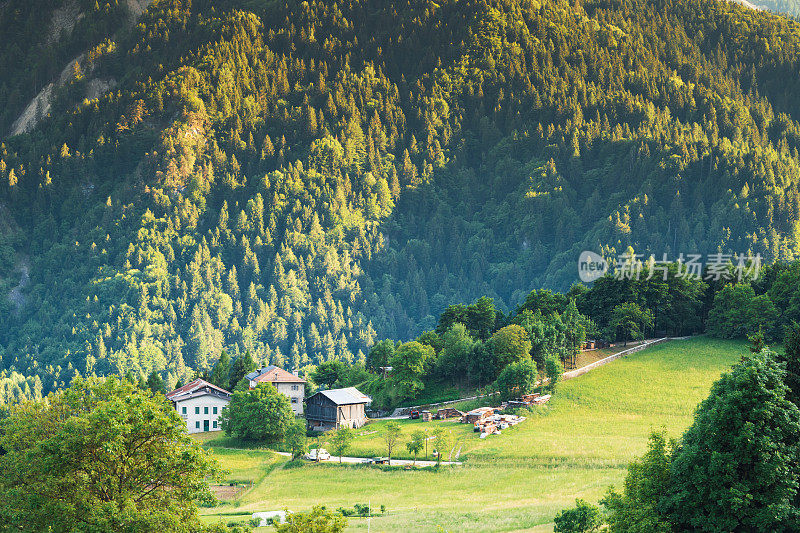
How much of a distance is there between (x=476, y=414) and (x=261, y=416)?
23371 millimetres

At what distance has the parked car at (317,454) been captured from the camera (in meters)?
102

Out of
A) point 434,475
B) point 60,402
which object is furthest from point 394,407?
point 60,402

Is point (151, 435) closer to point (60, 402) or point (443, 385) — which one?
point (60, 402)

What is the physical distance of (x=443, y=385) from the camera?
434 feet

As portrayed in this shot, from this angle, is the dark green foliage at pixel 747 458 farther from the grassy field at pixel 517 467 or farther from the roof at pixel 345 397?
the roof at pixel 345 397

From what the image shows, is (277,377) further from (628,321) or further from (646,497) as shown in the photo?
(646,497)

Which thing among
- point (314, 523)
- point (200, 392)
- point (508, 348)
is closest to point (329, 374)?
point (200, 392)

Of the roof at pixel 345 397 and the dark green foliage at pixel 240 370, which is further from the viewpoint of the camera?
the dark green foliage at pixel 240 370

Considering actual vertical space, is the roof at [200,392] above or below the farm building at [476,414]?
above

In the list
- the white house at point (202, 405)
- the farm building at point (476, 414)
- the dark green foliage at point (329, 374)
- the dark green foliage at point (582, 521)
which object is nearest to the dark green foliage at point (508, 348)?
the farm building at point (476, 414)

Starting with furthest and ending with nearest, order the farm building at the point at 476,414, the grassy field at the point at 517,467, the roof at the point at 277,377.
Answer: the roof at the point at 277,377 < the farm building at the point at 476,414 < the grassy field at the point at 517,467

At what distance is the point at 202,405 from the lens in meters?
140

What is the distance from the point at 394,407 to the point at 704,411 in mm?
87146

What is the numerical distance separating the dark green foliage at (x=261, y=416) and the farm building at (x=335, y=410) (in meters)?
9.35
